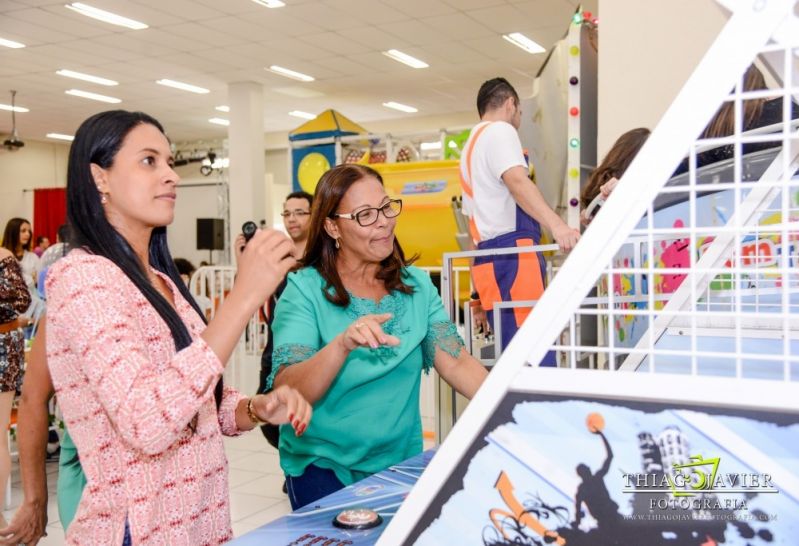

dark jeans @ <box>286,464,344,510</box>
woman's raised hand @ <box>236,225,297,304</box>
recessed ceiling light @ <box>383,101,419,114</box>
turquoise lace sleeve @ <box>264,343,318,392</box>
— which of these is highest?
recessed ceiling light @ <box>383,101,419,114</box>

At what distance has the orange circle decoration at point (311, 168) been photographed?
948cm

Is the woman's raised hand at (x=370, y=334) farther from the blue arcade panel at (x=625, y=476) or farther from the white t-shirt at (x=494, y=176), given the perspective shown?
the white t-shirt at (x=494, y=176)

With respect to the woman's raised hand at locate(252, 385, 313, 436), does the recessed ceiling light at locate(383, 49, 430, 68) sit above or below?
above

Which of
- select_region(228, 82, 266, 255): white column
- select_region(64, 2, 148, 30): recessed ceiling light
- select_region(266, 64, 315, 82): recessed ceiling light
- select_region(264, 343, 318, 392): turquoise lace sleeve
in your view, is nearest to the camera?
select_region(264, 343, 318, 392): turquoise lace sleeve

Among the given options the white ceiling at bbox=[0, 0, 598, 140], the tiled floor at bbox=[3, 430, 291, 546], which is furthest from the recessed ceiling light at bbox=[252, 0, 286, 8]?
the tiled floor at bbox=[3, 430, 291, 546]

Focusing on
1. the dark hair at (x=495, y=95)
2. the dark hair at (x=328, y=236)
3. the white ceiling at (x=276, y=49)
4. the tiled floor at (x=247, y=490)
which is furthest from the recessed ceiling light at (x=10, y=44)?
the dark hair at (x=328, y=236)

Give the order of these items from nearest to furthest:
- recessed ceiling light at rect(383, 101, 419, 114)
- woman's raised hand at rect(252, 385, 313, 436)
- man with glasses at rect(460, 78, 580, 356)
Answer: woman's raised hand at rect(252, 385, 313, 436)
man with glasses at rect(460, 78, 580, 356)
recessed ceiling light at rect(383, 101, 419, 114)

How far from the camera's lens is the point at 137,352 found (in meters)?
1.13

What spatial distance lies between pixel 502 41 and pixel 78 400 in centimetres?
915

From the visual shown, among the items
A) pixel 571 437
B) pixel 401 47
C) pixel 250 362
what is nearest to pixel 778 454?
pixel 571 437

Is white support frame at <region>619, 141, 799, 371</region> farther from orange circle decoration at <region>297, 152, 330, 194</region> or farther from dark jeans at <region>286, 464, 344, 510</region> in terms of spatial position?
orange circle decoration at <region>297, 152, 330, 194</region>

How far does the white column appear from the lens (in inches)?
446

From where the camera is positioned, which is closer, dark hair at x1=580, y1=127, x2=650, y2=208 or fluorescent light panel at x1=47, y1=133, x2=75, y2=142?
dark hair at x1=580, y1=127, x2=650, y2=208

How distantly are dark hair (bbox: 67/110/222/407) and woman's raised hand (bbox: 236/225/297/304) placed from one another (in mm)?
243
